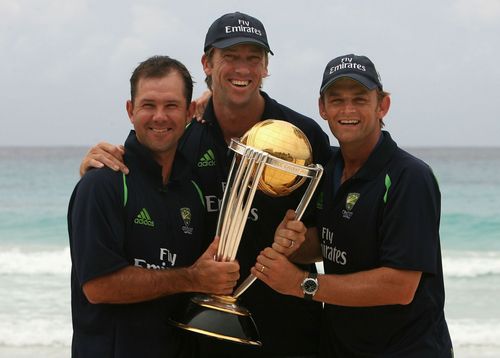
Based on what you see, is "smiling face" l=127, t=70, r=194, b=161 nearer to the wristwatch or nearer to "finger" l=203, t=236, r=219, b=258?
"finger" l=203, t=236, r=219, b=258

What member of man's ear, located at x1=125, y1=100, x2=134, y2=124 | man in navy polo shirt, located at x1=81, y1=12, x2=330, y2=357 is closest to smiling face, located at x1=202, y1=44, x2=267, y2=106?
man in navy polo shirt, located at x1=81, y1=12, x2=330, y2=357

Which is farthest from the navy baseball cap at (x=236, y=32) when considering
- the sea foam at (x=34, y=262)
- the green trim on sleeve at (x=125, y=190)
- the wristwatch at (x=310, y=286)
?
the sea foam at (x=34, y=262)

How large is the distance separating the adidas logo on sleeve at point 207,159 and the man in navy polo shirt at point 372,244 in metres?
0.75

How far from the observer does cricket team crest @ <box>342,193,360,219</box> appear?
381cm

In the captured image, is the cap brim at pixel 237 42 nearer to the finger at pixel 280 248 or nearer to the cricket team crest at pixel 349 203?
the cricket team crest at pixel 349 203

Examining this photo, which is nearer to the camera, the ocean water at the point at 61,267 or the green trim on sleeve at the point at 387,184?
the green trim on sleeve at the point at 387,184

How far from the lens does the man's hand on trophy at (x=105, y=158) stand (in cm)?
362

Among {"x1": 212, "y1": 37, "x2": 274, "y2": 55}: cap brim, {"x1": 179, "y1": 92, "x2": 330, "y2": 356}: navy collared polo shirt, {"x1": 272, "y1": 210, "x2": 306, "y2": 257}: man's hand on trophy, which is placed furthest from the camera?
{"x1": 179, "y1": 92, "x2": 330, "y2": 356}: navy collared polo shirt

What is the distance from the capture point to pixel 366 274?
3.63 metres

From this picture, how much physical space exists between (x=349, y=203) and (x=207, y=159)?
3.05 ft

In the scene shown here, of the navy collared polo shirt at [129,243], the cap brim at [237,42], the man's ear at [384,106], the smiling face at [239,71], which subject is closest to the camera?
the navy collared polo shirt at [129,243]

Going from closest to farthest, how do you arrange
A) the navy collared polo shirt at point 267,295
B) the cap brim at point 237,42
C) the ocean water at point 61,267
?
the cap brim at point 237,42, the navy collared polo shirt at point 267,295, the ocean water at point 61,267

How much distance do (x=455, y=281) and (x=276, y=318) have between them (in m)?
10.2

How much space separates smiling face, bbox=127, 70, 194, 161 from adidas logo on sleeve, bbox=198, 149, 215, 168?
545mm
